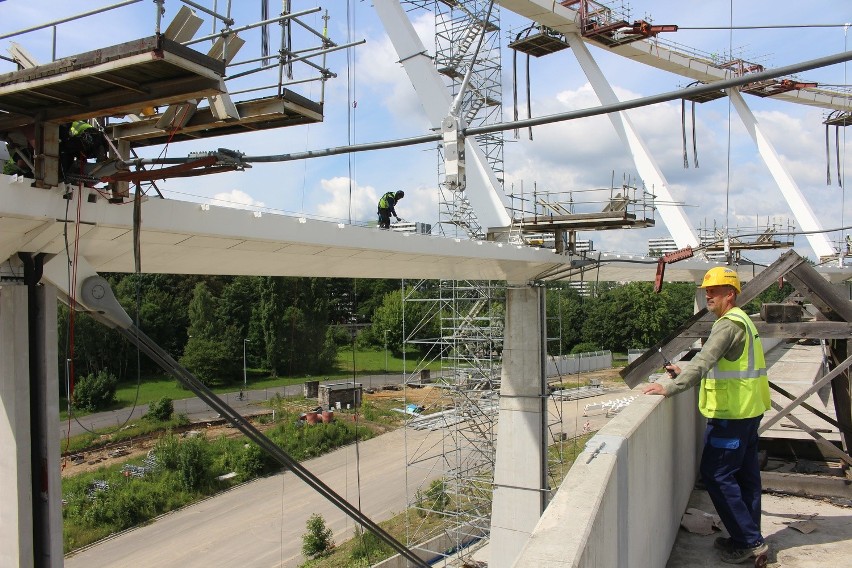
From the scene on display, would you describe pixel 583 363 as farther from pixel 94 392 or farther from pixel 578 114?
pixel 578 114

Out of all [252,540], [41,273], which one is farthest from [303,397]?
[41,273]

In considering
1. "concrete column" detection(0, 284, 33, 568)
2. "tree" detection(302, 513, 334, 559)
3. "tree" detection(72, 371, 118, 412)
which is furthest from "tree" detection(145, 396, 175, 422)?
"concrete column" detection(0, 284, 33, 568)

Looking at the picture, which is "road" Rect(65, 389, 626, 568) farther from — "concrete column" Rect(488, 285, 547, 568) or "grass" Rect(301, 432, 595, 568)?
"concrete column" Rect(488, 285, 547, 568)

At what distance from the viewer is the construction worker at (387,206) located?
36.1 feet

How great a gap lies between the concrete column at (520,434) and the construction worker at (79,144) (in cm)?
980

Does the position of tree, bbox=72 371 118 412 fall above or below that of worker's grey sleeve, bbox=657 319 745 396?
below

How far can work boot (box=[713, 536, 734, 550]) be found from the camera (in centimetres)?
404

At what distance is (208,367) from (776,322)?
39.7m

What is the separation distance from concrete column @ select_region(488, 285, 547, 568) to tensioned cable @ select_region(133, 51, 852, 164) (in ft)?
29.4

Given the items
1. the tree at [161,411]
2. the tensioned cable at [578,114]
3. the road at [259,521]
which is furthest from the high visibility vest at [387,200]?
the tree at [161,411]

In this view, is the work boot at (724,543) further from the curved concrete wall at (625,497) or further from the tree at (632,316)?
the tree at (632,316)

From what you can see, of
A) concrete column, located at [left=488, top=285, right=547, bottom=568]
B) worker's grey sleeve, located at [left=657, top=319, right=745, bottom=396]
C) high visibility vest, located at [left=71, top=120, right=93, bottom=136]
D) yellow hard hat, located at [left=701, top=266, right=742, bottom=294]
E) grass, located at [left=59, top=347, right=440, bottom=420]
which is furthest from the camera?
grass, located at [left=59, top=347, right=440, bottom=420]

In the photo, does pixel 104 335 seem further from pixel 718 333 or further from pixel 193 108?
pixel 718 333

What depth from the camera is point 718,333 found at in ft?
12.6
